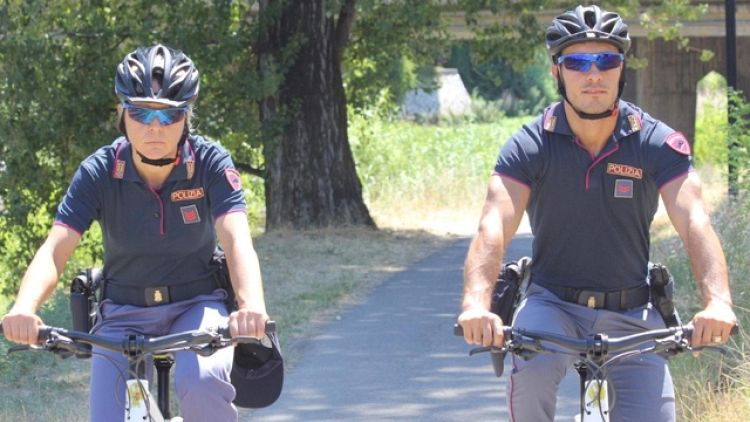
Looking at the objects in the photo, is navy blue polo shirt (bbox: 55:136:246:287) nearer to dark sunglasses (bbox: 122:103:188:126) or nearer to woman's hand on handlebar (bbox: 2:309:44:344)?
dark sunglasses (bbox: 122:103:188:126)

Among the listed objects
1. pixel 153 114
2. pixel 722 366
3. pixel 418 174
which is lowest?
pixel 722 366

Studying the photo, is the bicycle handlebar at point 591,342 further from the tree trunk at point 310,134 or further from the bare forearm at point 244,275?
the tree trunk at point 310,134

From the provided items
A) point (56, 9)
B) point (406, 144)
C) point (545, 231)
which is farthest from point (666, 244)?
point (406, 144)

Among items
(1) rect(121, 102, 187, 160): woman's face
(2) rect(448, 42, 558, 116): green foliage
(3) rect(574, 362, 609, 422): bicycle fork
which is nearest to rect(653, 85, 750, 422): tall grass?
(3) rect(574, 362, 609, 422): bicycle fork

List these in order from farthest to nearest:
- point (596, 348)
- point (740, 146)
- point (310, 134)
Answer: point (310, 134) → point (740, 146) → point (596, 348)

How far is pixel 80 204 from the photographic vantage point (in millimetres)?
4812

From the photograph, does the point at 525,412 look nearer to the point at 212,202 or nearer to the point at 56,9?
the point at 212,202

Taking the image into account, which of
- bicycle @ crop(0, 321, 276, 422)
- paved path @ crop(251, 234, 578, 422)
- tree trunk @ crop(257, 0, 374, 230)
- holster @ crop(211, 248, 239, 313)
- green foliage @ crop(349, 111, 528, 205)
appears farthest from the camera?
green foliage @ crop(349, 111, 528, 205)

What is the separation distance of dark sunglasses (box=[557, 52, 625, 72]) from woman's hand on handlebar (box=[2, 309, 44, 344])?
1.95 meters

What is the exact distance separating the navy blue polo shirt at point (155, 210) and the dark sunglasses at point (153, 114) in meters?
0.19

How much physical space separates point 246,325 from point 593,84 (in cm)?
143

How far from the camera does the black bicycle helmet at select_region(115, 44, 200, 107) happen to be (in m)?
4.71

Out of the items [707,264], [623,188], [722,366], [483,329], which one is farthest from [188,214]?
[722,366]

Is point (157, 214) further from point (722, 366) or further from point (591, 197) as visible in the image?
point (722, 366)
